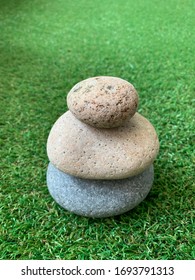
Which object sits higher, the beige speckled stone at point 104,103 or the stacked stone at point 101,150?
the beige speckled stone at point 104,103

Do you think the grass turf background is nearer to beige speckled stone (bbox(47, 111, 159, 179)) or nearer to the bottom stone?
the bottom stone

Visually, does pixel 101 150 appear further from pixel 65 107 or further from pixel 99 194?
pixel 65 107

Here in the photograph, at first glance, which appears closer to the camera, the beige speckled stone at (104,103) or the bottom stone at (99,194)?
the beige speckled stone at (104,103)

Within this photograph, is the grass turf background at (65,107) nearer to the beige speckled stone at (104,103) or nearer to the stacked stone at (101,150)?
the stacked stone at (101,150)

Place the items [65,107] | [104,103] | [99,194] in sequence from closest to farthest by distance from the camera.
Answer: [104,103] < [99,194] < [65,107]

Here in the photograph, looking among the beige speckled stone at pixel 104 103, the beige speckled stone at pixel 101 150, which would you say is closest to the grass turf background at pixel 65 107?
the beige speckled stone at pixel 101 150

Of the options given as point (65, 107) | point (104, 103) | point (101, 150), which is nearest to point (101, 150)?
point (101, 150)

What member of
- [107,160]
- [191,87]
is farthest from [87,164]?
[191,87]

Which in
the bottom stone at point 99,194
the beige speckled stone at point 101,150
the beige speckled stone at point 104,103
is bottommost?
the bottom stone at point 99,194
